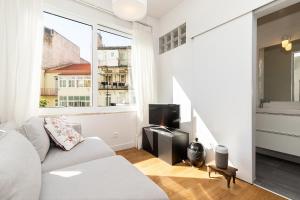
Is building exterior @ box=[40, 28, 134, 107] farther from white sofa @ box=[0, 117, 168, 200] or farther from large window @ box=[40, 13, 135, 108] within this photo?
white sofa @ box=[0, 117, 168, 200]

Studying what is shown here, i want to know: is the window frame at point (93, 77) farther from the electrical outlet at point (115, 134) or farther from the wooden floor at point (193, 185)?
the wooden floor at point (193, 185)

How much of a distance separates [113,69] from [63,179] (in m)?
2.33

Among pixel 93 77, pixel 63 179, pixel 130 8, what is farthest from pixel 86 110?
pixel 130 8

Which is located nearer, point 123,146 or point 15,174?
point 15,174

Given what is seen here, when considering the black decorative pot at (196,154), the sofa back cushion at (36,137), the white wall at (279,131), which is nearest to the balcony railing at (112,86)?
the sofa back cushion at (36,137)

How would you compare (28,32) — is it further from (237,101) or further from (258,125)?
(258,125)

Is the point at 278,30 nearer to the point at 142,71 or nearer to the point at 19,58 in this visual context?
the point at 142,71

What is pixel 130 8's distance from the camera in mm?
1561

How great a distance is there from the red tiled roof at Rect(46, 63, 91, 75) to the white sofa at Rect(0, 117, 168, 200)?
1472mm

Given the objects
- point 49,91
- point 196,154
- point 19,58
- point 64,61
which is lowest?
point 196,154

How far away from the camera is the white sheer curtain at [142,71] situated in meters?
3.08

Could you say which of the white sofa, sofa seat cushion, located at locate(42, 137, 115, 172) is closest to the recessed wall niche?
sofa seat cushion, located at locate(42, 137, 115, 172)

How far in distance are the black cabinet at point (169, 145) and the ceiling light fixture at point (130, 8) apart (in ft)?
5.70

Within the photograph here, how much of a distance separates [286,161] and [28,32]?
422 cm
